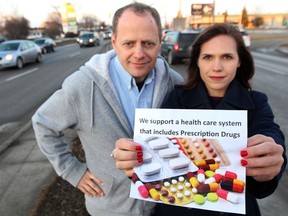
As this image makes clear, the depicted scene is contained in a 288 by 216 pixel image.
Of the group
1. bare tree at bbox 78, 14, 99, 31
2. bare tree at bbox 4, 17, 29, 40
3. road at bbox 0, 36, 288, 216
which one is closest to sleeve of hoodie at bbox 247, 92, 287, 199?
road at bbox 0, 36, 288, 216

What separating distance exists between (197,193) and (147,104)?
0.63m

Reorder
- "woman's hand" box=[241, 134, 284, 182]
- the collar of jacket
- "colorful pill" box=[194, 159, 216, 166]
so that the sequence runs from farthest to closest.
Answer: the collar of jacket
"colorful pill" box=[194, 159, 216, 166]
"woman's hand" box=[241, 134, 284, 182]

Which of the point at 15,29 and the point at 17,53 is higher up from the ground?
the point at 17,53

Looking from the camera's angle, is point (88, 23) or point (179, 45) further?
point (88, 23)

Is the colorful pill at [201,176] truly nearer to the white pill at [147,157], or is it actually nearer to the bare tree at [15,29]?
the white pill at [147,157]

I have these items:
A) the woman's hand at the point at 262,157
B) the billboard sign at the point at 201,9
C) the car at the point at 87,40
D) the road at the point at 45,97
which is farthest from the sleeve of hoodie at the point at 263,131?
the billboard sign at the point at 201,9

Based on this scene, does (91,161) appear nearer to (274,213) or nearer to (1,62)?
(274,213)

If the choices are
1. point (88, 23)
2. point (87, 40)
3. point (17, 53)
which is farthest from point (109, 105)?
point (88, 23)

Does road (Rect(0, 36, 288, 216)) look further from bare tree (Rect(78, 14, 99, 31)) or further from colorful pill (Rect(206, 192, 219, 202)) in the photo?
bare tree (Rect(78, 14, 99, 31))

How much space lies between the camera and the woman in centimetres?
145

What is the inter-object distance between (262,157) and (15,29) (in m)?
53.6

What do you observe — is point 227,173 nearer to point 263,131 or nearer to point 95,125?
point 263,131

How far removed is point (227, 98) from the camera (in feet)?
5.31

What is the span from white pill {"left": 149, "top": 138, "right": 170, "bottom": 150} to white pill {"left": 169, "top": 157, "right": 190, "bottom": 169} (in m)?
0.08
